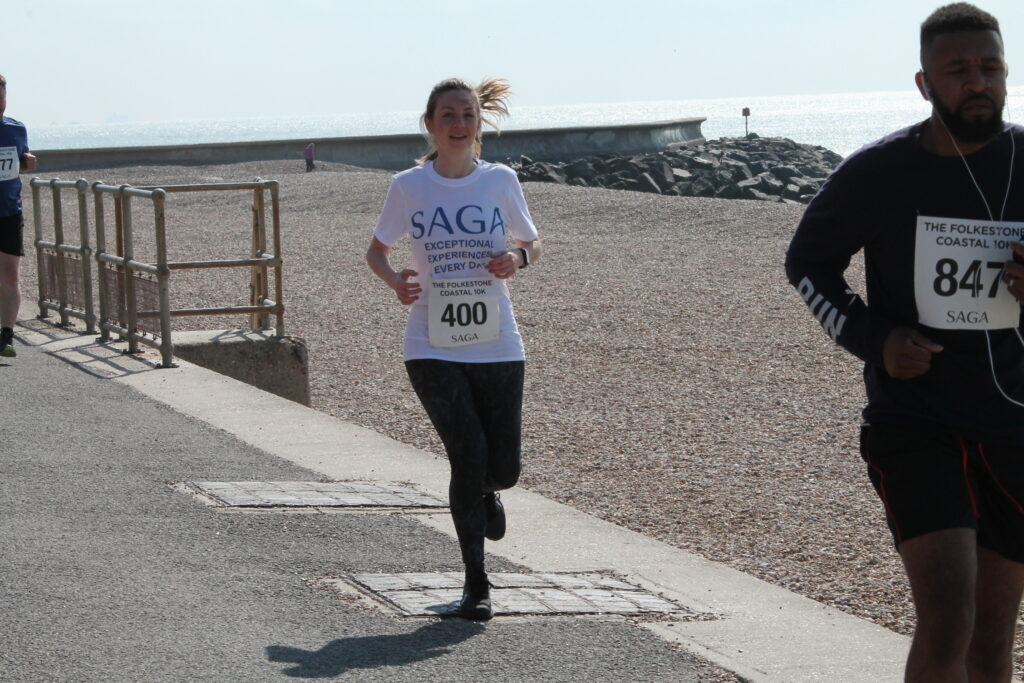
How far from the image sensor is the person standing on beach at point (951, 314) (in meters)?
3.44

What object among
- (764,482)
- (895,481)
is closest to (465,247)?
(895,481)

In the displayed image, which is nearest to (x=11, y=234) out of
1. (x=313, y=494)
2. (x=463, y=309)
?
(x=313, y=494)

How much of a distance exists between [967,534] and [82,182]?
9.59 metres

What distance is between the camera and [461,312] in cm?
496

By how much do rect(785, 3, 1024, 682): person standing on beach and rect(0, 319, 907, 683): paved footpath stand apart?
3.31ft

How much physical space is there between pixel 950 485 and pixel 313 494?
3.81 meters

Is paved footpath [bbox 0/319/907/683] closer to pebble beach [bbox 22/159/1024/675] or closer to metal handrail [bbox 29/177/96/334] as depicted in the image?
pebble beach [bbox 22/159/1024/675]

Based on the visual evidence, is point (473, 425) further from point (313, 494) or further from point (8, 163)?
point (8, 163)

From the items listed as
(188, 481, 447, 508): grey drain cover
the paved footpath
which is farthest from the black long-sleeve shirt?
(188, 481, 447, 508): grey drain cover

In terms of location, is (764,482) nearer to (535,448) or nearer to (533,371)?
(535,448)

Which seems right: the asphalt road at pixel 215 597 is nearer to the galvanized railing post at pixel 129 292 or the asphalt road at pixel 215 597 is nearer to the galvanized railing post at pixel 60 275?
the galvanized railing post at pixel 129 292

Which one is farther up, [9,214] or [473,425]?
[9,214]

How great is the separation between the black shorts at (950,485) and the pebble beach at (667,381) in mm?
1606

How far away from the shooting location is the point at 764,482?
27.0 ft
